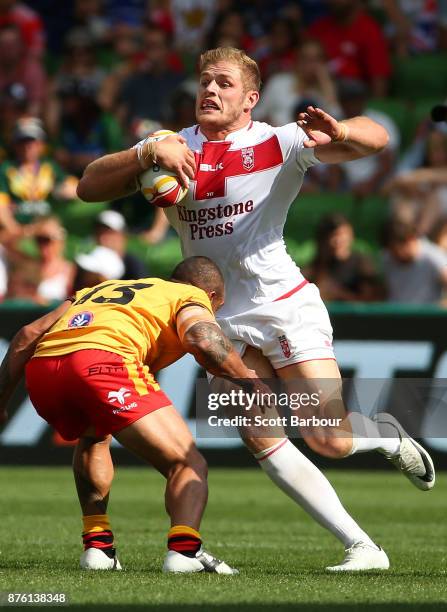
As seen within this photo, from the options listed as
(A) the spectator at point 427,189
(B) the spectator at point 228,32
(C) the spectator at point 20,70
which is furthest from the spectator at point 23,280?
(B) the spectator at point 228,32

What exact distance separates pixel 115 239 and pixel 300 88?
3.79 metres

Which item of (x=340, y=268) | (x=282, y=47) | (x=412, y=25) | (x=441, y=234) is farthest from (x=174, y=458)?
(x=412, y=25)

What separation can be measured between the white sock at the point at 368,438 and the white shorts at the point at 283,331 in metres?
0.36

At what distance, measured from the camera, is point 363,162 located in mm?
14961

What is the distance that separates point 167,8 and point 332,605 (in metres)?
13.7

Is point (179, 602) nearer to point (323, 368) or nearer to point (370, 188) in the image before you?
point (323, 368)

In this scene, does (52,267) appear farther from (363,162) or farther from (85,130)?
(363,162)

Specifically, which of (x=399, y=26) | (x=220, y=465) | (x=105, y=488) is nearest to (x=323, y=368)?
(x=105, y=488)

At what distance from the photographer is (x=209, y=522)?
8977mm

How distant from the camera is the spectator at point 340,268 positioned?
1259cm

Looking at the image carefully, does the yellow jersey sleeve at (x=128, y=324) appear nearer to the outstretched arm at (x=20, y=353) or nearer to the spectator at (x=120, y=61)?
the outstretched arm at (x=20, y=353)

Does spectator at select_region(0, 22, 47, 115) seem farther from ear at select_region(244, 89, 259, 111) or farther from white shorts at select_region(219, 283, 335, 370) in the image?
white shorts at select_region(219, 283, 335, 370)

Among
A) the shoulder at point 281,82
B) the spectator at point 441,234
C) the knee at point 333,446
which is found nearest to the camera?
the knee at point 333,446

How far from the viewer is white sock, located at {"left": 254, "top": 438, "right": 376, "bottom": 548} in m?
6.33
